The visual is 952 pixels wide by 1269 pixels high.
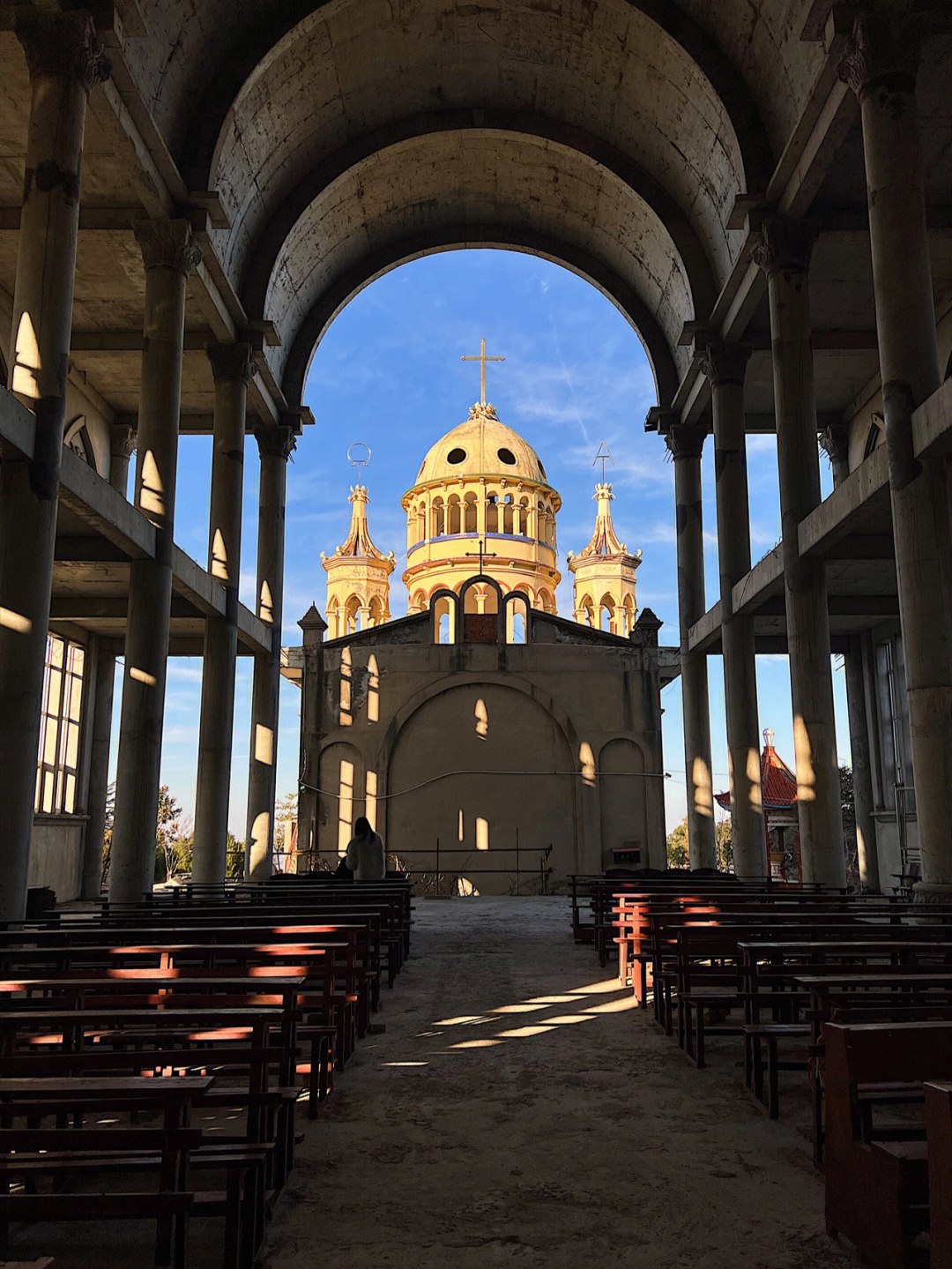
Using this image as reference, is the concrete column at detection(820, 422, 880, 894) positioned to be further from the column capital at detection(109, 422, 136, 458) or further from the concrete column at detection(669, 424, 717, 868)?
the column capital at detection(109, 422, 136, 458)

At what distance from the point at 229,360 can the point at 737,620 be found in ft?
44.5

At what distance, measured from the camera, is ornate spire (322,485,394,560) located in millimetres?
65625

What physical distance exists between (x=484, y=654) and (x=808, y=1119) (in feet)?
88.4

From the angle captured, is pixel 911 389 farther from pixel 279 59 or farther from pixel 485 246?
pixel 485 246

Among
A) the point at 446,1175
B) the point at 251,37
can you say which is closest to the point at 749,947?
the point at 446,1175

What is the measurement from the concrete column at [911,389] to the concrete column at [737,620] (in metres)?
9.17

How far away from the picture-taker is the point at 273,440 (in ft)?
94.3

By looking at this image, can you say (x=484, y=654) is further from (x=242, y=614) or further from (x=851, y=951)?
(x=851, y=951)

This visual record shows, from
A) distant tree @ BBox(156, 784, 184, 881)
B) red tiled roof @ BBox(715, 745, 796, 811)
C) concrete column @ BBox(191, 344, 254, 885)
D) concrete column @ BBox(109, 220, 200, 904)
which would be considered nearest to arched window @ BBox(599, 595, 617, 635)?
red tiled roof @ BBox(715, 745, 796, 811)

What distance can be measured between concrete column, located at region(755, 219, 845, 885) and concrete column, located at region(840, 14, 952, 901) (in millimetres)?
4548

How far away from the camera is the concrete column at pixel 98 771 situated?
2859cm

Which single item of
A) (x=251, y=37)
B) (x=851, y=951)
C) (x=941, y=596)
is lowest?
(x=851, y=951)

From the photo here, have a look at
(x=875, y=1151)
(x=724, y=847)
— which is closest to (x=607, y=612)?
(x=724, y=847)

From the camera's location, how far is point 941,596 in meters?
13.5
